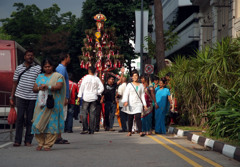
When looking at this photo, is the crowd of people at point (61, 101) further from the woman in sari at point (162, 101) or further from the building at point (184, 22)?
the building at point (184, 22)

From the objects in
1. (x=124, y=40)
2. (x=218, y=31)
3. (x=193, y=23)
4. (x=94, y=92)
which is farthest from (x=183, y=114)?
(x=124, y=40)

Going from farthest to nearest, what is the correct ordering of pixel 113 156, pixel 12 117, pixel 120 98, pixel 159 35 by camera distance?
pixel 159 35
pixel 120 98
pixel 12 117
pixel 113 156

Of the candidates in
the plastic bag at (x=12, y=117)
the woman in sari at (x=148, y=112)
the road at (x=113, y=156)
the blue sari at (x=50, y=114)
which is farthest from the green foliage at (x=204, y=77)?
the plastic bag at (x=12, y=117)

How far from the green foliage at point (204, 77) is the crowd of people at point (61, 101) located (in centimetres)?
71

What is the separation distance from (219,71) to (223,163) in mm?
4926

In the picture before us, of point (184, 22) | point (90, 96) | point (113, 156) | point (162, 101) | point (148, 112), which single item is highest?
point (184, 22)

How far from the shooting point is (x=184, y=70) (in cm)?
1689

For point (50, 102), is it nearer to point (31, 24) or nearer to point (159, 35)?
point (159, 35)

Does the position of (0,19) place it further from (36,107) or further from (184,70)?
(36,107)

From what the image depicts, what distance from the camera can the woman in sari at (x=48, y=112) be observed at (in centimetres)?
973

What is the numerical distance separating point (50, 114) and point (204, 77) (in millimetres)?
5231

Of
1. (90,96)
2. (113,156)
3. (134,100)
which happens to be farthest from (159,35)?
(113,156)

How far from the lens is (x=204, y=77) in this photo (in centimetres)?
1376

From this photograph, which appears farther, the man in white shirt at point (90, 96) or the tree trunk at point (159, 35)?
the tree trunk at point (159, 35)
